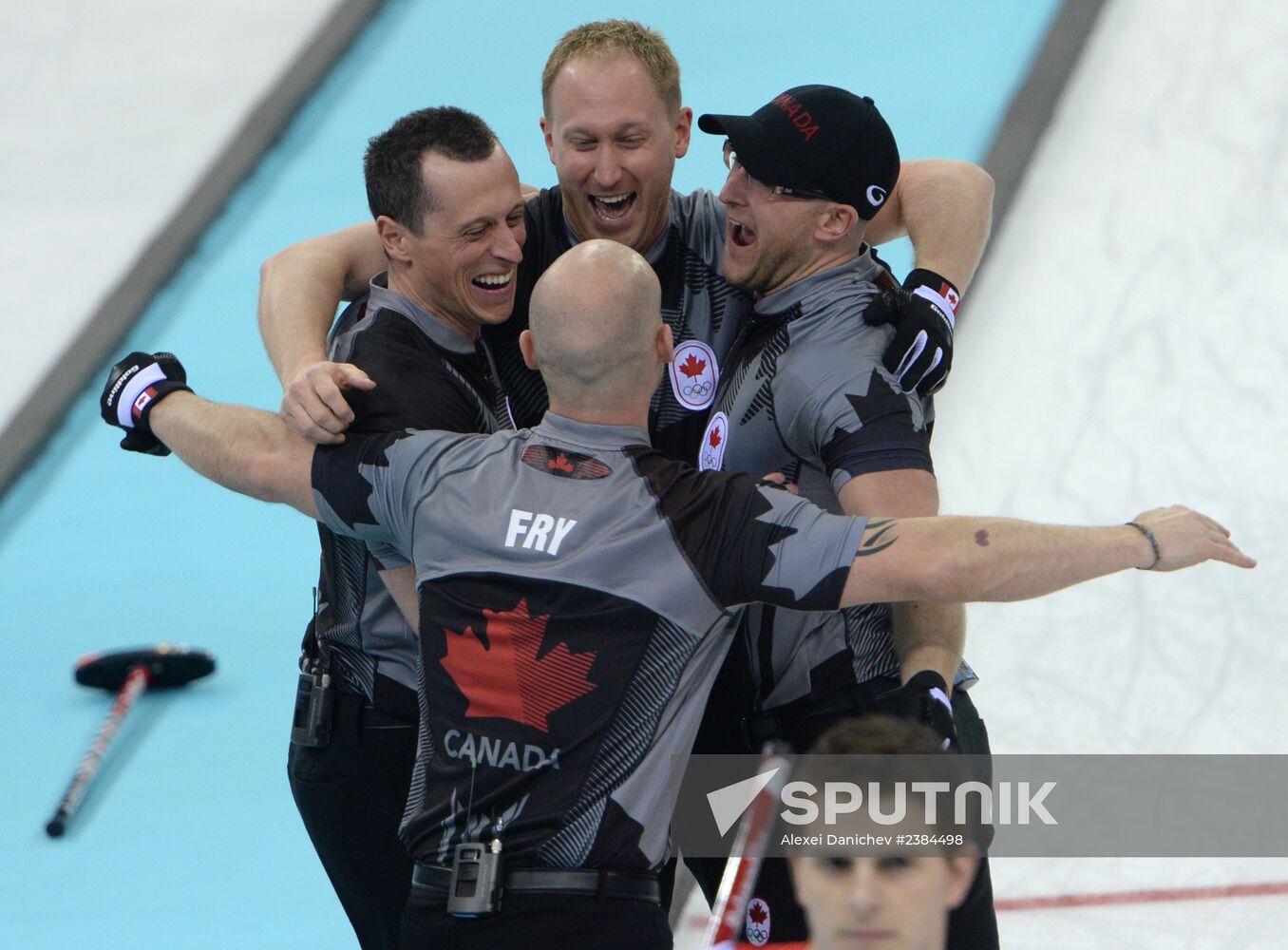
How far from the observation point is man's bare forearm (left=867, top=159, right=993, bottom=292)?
362 cm

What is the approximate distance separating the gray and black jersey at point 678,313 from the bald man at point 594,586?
54cm

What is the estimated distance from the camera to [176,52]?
8.88 metres

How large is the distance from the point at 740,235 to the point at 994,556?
1010 millimetres

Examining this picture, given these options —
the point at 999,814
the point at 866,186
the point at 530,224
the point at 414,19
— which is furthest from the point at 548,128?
the point at 414,19

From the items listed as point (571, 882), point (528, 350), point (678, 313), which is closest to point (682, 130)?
point (678, 313)

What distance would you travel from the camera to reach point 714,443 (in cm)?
328

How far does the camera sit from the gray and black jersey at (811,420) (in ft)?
10.0

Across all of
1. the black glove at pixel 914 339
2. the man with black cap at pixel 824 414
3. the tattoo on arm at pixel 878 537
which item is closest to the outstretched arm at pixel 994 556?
the tattoo on arm at pixel 878 537

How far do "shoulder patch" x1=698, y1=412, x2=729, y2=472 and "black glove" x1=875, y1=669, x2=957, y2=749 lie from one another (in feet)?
Result: 1.78

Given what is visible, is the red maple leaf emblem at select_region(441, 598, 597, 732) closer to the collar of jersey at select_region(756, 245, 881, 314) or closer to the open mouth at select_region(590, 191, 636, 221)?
the collar of jersey at select_region(756, 245, 881, 314)

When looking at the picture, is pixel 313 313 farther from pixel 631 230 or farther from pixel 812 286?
pixel 812 286

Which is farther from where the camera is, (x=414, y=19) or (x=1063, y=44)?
(x=414, y=19)

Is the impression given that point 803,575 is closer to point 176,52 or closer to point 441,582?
point 441,582

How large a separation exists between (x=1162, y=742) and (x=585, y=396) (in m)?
2.70
